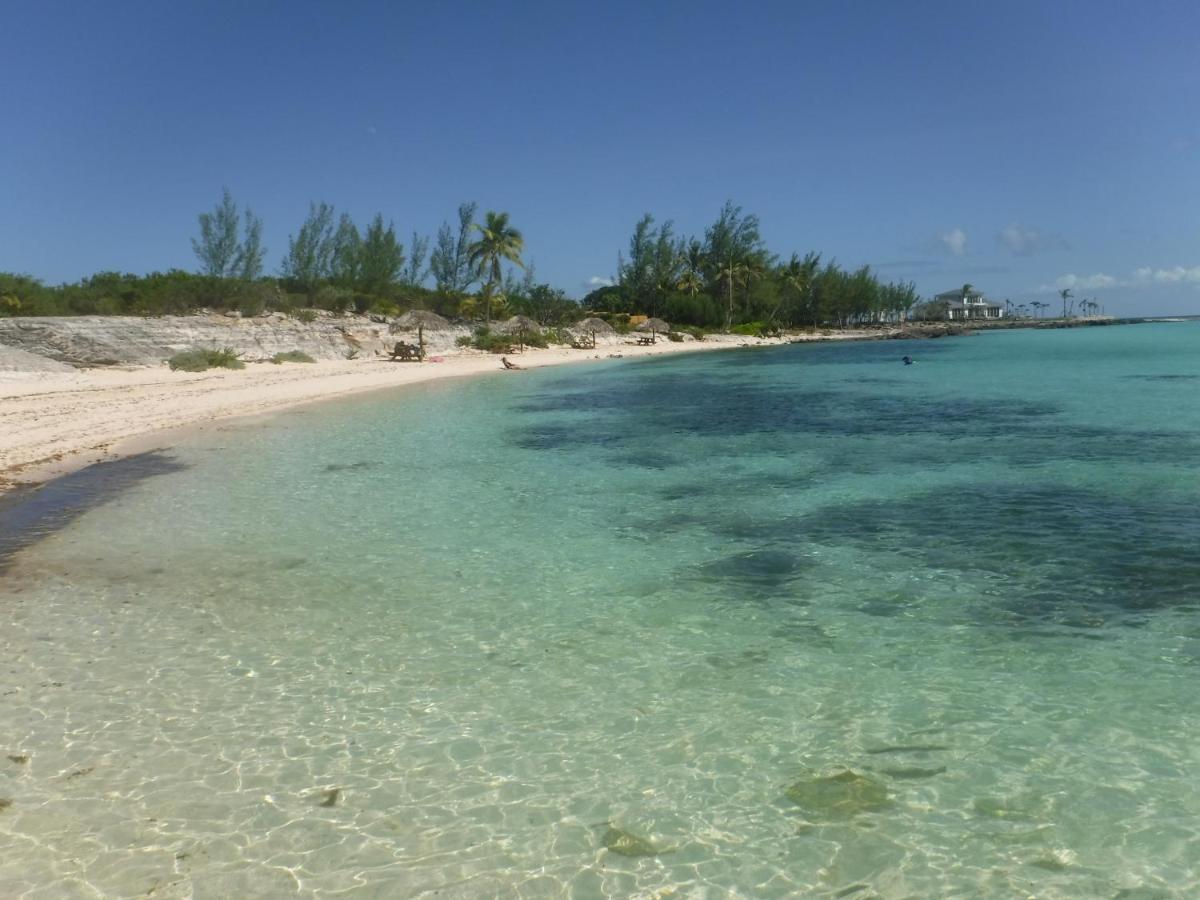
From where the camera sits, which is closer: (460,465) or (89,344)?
(460,465)

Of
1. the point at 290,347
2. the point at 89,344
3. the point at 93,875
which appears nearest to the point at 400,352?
the point at 290,347

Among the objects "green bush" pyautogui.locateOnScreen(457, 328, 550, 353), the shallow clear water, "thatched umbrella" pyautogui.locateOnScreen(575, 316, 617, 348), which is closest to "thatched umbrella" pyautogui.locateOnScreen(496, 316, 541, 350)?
"green bush" pyautogui.locateOnScreen(457, 328, 550, 353)

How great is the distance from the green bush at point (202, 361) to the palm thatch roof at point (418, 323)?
17.0m

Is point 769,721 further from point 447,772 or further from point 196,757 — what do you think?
point 196,757

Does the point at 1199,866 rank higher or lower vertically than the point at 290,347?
lower

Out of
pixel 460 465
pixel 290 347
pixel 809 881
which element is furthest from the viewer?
pixel 290 347

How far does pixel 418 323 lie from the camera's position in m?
52.3

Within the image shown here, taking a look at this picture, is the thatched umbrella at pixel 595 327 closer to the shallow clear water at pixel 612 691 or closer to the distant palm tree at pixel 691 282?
the distant palm tree at pixel 691 282

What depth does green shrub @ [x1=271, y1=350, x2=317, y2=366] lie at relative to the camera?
39.2 m

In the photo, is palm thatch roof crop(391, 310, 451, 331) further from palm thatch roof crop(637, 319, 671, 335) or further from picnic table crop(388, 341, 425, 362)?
palm thatch roof crop(637, 319, 671, 335)

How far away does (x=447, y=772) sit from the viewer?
487cm

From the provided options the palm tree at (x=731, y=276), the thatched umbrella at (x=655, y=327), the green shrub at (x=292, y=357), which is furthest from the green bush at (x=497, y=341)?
the palm tree at (x=731, y=276)

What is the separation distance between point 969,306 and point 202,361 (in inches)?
6760

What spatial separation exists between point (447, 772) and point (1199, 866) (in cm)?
388
